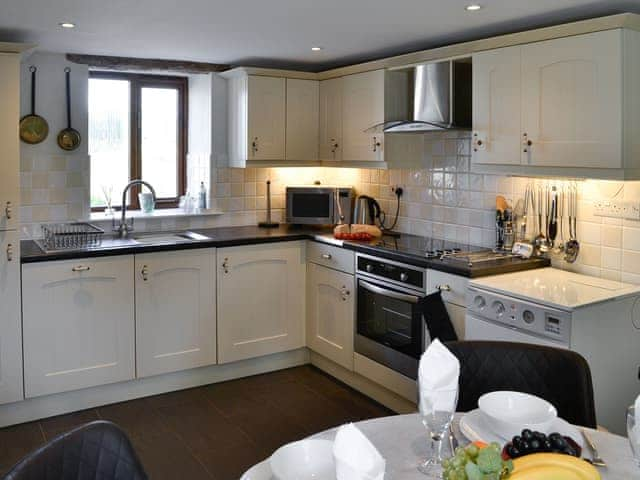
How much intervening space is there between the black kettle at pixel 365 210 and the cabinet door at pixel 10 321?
2145mm

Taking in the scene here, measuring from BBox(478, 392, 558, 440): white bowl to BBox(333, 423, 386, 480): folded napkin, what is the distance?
0.66 m

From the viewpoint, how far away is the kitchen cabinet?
113 inches

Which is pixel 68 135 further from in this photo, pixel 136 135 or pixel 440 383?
pixel 440 383

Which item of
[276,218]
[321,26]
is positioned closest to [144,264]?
[276,218]

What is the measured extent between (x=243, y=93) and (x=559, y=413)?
125 inches

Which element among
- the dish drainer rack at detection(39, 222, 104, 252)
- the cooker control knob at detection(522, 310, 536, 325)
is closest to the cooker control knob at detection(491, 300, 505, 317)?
the cooker control knob at detection(522, 310, 536, 325)

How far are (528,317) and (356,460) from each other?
6.58 feet

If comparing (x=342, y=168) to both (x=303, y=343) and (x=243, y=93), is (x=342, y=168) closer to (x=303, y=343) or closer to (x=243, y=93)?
(x=243, y=93)

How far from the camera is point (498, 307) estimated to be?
3.08 m

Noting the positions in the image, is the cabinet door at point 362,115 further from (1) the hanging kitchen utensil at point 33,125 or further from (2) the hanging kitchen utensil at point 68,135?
(1) the hanging kitchen utensil at point 33,125

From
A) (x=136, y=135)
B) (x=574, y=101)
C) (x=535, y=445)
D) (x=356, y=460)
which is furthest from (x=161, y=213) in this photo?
(x=356, y=460)

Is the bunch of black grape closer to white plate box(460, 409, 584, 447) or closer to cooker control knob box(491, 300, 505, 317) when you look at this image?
white plate box(460, 409, 584, 447)

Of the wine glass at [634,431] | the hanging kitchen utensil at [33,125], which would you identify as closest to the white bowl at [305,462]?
the wine glass at [634,431]

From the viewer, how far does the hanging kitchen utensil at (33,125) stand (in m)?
4.16
